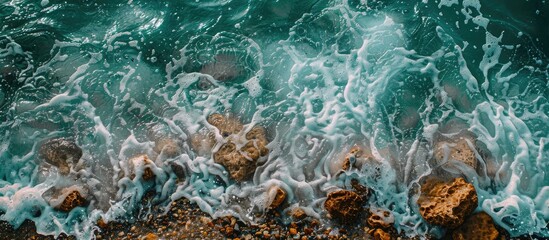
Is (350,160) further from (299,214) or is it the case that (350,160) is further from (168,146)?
(168,146)

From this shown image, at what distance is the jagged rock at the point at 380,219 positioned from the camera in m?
5.27

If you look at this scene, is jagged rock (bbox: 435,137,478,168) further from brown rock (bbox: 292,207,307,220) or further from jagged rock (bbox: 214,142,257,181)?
jagged rock (bbox: 214,142,257,181)

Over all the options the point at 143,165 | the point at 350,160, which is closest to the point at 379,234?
the point at 350,160

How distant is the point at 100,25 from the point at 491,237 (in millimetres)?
7269

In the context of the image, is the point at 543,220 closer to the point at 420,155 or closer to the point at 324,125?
the point at 420,155

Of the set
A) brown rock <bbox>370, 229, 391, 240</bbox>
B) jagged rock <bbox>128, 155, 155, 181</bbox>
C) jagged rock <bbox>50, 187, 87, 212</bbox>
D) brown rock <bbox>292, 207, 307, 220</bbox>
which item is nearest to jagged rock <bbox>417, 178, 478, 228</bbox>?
brown rock <bbox>370, 229, 391, 240</bbox>

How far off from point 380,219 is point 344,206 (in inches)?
20.0

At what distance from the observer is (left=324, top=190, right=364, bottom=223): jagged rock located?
529 centimetres

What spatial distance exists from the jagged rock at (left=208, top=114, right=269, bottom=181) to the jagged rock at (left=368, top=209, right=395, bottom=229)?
1.74 m

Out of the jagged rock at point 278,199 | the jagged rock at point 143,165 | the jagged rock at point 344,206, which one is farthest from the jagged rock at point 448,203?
the jagged rock at point 143,165

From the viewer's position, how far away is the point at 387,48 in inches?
276

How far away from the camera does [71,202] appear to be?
18.2ft

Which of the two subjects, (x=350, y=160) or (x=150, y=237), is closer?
(x=150, y=237)

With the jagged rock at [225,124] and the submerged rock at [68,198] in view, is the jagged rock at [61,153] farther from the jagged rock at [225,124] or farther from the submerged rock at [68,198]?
the jagged rock at [225,124]
